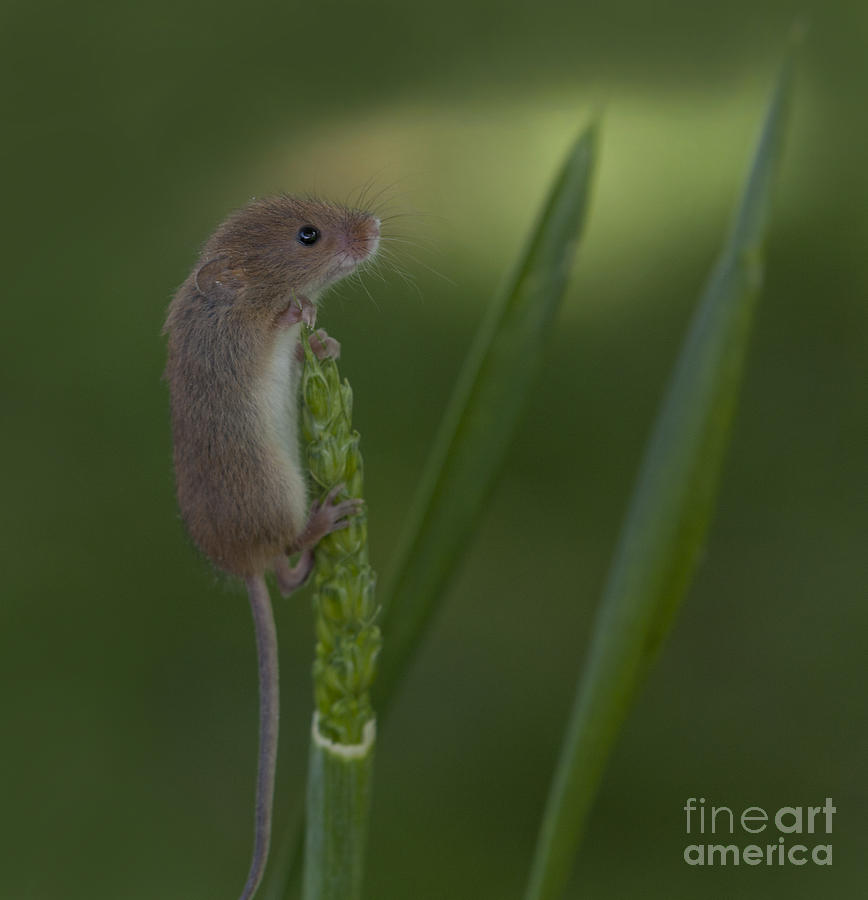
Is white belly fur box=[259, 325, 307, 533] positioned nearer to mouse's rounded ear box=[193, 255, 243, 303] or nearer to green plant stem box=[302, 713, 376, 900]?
mouse's rounded ear box=[193, 255, 243, 303]

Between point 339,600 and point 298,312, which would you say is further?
point 298,312

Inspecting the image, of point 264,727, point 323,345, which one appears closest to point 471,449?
point 323,345

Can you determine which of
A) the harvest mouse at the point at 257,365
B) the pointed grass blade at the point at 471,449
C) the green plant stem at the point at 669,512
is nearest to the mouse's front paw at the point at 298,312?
the harvest mouse at the point at 257,365

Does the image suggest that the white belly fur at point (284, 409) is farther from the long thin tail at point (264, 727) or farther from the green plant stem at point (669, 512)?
the green plant stem at point (669, 512)

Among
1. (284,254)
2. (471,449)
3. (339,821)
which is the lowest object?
(339,821)

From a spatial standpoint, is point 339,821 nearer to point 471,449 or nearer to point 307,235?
point 471,449

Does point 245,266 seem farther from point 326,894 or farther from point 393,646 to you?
point 326,894
